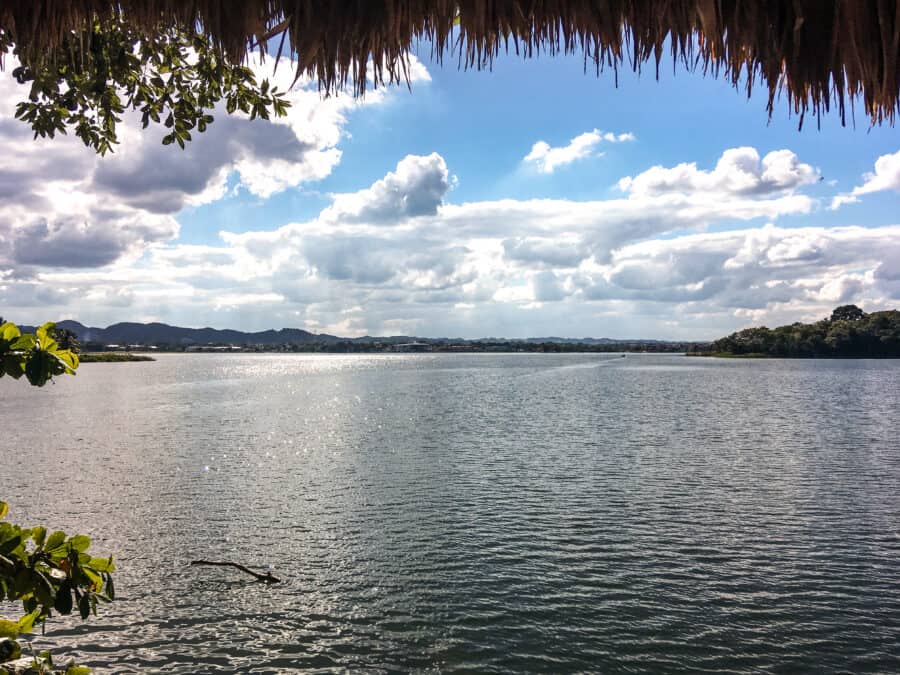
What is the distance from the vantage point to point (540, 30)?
565cm

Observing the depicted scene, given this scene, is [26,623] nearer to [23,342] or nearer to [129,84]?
[23,342]

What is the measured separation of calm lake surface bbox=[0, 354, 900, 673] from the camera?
11.8m

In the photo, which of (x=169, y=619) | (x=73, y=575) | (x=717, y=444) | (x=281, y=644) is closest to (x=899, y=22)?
(x=73, y=575)

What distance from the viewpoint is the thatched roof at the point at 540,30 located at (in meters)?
4.71

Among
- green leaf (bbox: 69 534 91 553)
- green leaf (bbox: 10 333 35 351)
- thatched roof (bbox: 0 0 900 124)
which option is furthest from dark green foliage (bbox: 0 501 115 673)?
thatched roof (bbox: 0 0 900 124)

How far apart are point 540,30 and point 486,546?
14521 mm

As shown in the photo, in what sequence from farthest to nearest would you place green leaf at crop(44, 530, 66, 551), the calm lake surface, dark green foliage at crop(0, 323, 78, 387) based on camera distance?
the calm lake surface < green leaf at crop(44, 530, 66, 551) < dark green foliage at crop(0, 323, 78, 387)

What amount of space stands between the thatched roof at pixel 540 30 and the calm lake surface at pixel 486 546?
10.0 meters

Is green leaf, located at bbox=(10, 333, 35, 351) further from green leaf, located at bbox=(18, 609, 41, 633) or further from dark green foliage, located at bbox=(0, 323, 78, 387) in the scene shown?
green leaf, located at bbox=(18, 609, 41, 633)

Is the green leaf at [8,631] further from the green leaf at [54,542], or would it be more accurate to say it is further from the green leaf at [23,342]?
the green leaf at [23,342]

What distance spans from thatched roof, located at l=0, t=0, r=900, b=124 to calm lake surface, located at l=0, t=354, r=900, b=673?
10.0 m

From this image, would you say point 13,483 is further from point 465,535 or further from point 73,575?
point 73,575

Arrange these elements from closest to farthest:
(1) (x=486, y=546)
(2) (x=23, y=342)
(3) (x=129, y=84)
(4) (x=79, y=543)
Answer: (2) (x=23, y=342)
(4) (x=79, y=543)
(3) (x=129, y=84)
(1) (x=486, y=546)

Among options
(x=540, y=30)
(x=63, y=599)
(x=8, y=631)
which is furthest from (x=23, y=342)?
(x=540, y=30)
